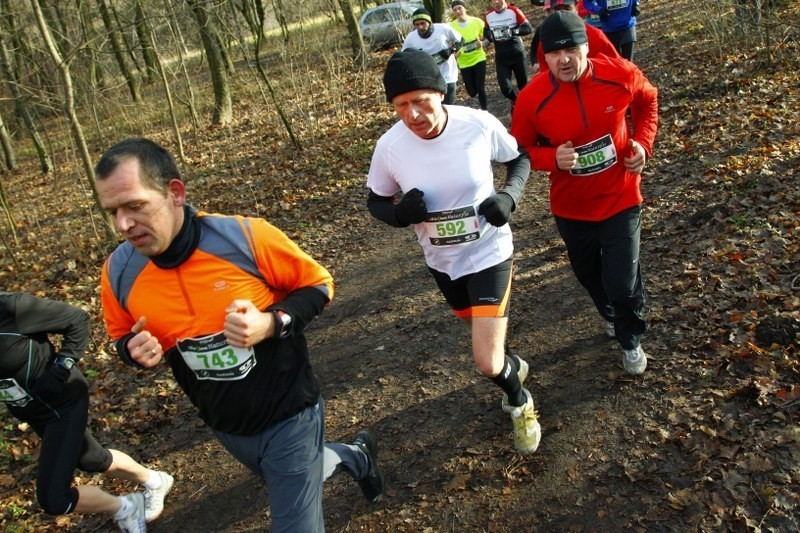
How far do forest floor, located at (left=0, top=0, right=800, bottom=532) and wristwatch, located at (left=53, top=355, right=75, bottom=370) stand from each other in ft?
4.24

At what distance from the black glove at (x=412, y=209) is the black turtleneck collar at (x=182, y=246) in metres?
1.11

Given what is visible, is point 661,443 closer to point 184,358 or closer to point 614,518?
point 614,518

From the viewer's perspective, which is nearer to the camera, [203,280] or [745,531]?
[203,280]

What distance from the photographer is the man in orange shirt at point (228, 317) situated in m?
2.28

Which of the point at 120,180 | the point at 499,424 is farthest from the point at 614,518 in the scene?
the point at 120,180

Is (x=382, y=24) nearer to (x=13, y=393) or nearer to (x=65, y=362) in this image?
(x=65, y=362)

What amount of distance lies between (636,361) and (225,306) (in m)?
2.80

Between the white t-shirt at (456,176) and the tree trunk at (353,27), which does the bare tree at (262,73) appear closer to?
the tree trunk at (353,27)

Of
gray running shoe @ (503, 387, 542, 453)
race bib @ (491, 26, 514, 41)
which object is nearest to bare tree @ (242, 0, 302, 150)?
race bib @ (491, 26, 514, 41)

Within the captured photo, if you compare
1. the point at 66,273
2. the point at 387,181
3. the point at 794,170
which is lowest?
the point at 66,273

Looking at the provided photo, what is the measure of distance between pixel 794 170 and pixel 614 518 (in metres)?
4.68

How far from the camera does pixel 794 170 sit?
587cm

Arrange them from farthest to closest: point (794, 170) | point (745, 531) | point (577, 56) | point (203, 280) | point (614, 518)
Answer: point (794, 170) < point (577, 56) < point (614, 518) < point (745, 531) < point (203, 280)

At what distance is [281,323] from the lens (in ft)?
7.74
